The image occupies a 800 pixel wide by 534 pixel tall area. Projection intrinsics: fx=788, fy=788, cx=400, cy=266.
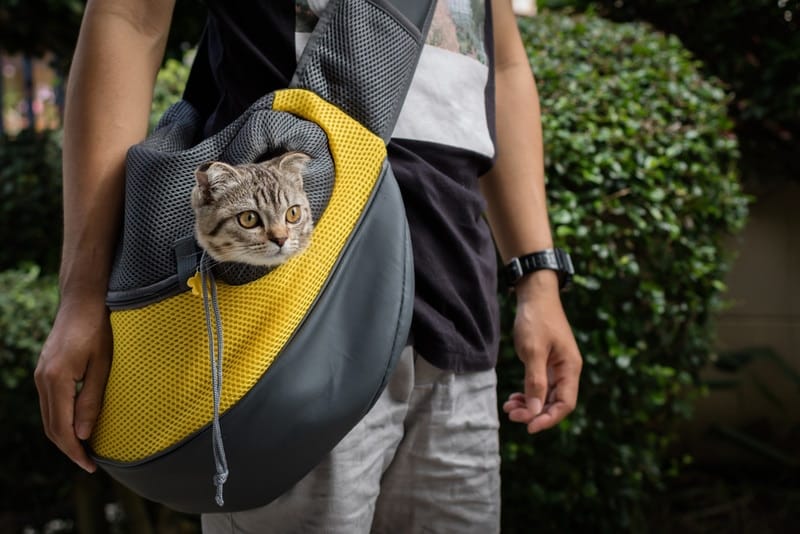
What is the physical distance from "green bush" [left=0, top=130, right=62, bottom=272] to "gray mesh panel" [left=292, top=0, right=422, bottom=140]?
3295mm

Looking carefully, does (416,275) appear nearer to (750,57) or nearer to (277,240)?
(277,240)

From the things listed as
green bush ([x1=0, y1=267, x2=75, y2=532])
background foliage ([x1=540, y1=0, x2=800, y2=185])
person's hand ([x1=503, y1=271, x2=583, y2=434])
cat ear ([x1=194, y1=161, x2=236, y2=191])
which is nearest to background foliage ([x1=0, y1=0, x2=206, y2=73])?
green bush ([x1=0, y1=267, x2=75, y2=532])

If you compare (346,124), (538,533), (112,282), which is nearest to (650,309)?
(538,533)

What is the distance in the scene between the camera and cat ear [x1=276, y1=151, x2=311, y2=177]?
1067 millimetres

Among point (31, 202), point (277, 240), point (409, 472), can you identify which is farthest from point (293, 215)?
point (31, 202)

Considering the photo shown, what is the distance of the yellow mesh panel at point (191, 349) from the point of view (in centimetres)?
102

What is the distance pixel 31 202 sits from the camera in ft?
13.5

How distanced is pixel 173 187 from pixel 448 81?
0.55 m

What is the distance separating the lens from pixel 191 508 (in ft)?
3.68

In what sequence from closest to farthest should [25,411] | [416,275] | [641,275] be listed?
[416,275] → [641,275] → [25,411]

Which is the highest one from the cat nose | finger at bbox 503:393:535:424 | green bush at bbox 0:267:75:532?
the cat nose

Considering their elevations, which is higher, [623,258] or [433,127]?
[433,127]

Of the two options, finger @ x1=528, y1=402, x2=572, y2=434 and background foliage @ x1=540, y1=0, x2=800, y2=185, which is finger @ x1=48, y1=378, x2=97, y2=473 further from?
background foliage @ x1=540, y1=0, x2=800, y2=185

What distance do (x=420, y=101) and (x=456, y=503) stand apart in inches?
28.5
